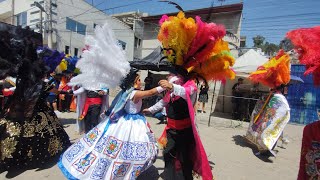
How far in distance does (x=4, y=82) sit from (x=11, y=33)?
3.91 meters

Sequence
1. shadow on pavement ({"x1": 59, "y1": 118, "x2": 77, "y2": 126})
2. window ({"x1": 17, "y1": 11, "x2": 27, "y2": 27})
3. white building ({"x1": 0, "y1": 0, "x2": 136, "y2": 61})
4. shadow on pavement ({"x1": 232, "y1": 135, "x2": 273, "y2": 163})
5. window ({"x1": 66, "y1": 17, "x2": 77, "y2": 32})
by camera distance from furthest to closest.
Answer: window ({"x1": 17, "y1": 11, "x2": 27, "y2": 27}) → window ({"x1": 66, "y1": 17, "x2": 77, "y2": 32}) → white building ({"x1": 0, "y1": 0, "x2": 136, "y2": 61}) → shadow on pavement ({"x1": 59, "y1": 118, "x2": 77, "y2": 126}) → shadow on pavement ({"x1": 232, "y1": 135, "x2": 273, "y2": 163})

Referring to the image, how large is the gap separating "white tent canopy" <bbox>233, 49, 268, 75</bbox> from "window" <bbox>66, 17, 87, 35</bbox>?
17.4 meters

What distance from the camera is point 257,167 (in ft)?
15.8

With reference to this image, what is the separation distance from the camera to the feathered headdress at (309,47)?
173 cm

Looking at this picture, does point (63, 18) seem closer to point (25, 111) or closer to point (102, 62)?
point (25, 111)

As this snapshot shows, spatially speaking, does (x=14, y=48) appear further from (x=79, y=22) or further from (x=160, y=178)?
(x=79, y=22)

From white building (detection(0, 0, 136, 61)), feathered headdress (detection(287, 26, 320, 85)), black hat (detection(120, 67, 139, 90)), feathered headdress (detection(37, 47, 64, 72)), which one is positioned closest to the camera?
feathered headdress (detection(287, 26, 320, 85))

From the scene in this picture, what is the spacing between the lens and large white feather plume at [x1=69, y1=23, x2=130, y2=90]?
10.1 feet

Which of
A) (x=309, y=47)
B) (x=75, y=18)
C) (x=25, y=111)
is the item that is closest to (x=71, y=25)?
(x=75, y=18)

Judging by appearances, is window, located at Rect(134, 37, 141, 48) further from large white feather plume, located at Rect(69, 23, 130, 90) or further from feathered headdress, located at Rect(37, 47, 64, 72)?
large white feather plume, located at Rect(69, 23, 130, 90)

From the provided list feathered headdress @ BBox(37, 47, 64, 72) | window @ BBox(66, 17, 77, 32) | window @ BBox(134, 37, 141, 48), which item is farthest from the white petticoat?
window @ BBox(134, 37, 141, 48)

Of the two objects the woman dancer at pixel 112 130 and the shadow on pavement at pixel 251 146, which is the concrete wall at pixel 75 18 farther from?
the woman dancer at pixel 112 130

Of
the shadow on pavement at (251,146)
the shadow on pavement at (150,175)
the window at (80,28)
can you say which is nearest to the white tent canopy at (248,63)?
the shadow on pavement at (251,146)

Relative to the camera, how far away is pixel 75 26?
23.2m
